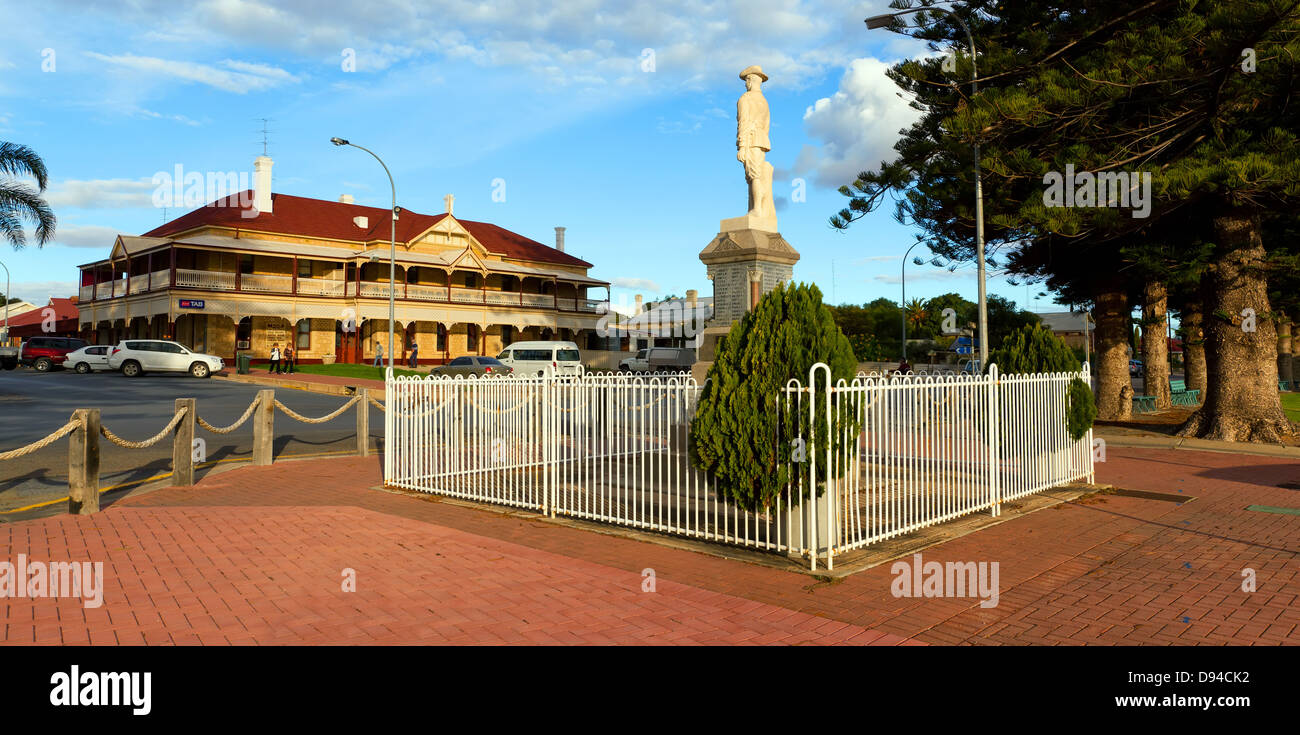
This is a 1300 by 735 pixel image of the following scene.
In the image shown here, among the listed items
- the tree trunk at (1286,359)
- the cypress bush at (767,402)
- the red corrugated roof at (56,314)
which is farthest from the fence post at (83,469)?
the red corrugated roof at (56,314)

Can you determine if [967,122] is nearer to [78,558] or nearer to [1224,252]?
[1224,252]

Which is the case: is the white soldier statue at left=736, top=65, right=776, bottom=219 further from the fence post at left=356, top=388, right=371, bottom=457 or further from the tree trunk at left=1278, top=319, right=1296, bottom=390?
the tree trunk at left=1278, top=319, right=1296, bottom=390

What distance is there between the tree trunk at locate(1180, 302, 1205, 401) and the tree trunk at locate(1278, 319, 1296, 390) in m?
16.5

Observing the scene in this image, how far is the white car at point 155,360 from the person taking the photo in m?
33.6

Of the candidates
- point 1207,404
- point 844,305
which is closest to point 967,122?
point 1207,404

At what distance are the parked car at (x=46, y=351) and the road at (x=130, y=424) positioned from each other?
234 inches

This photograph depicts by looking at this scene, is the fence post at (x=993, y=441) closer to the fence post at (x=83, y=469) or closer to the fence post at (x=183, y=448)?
the fence post at (x=83, y=469)

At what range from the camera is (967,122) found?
14.9 metres

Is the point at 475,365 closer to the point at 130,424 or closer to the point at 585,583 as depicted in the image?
the point at 130,424

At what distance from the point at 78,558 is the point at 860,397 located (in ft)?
21.4

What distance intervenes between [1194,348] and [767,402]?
29.4 meters

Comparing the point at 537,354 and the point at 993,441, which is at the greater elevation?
the point at 537,354

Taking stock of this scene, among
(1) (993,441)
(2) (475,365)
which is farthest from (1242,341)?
(2) (475,365)

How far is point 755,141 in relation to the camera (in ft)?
44.5
